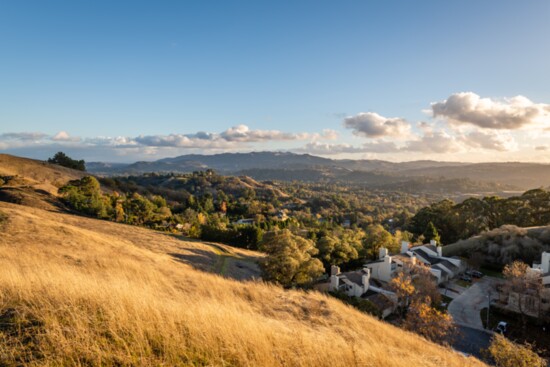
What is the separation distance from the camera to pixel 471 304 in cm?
2947

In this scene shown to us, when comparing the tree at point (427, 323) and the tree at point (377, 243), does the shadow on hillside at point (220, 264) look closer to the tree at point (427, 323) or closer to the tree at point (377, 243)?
the tree at point (427, 323)

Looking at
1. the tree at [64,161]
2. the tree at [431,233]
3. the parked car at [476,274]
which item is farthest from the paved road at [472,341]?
the tree at [64,161]

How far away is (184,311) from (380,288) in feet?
97.4

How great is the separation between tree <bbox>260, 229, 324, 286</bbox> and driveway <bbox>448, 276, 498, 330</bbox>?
13.1m

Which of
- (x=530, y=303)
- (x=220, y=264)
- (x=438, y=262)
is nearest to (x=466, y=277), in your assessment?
(x=438, y=262)

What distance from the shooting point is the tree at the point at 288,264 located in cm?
2648

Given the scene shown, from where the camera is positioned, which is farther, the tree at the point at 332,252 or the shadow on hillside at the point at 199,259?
the tree at the point at 332,252

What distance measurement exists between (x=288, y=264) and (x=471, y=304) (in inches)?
759

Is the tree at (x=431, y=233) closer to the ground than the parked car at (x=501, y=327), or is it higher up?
higher up

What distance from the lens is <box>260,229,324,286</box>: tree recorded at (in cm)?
2648

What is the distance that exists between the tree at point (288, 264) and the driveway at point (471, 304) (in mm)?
13083

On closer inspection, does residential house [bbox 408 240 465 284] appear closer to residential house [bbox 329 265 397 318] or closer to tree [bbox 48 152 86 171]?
residential house [bbox 329 265 397 318]

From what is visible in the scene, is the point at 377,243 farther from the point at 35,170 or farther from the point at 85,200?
the point at 35,170

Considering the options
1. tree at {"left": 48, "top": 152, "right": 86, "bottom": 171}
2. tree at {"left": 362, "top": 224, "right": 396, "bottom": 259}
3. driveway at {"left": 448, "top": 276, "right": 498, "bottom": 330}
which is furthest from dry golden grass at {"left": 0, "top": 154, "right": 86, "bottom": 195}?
driveway at {"left": 448, "top": 276, "right": 498, "bottom": 330}
